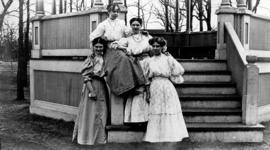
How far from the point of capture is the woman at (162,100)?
5.77m

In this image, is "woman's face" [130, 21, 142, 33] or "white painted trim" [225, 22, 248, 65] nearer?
"woman's face" [130, 21, 142, 33]

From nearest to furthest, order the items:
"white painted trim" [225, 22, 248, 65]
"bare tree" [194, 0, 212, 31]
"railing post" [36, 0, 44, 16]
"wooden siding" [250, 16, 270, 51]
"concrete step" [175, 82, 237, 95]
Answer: "white painted trim" [225, 22, 248, 65]
"concrete step" [175, 82, 237, 95]
"wooden siding" [250, 16, 270, 51]
"railing post" [36, 0, 44, 16]
"bare tree" [194, 0, 212, 31]

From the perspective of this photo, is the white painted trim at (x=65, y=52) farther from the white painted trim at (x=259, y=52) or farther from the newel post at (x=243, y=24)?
the white painted trim at (x=259, y=52)

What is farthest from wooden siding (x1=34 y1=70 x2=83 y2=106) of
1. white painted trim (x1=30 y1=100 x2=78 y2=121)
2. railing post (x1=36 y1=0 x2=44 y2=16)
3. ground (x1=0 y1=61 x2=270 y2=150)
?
railing post (x1=36 y1=0 x2=44 y2=16)

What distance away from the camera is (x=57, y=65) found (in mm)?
9641

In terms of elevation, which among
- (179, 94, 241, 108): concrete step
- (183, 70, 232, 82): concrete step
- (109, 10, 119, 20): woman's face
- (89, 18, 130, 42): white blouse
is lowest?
(179, 94, 241, 108): concrete step

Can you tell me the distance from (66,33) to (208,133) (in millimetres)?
4938

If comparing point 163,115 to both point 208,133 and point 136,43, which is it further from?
point 136,43

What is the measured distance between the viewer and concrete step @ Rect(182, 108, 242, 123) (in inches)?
275

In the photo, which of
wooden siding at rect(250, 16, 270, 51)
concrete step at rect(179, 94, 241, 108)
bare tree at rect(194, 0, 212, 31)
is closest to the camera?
concrete step at rect(179, 94, 241, 108)

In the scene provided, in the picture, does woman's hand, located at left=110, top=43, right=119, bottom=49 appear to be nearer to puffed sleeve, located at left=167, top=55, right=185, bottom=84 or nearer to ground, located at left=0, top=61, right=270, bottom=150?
puffed sleeve, located at left=167, top=55, right=185, bottom=84

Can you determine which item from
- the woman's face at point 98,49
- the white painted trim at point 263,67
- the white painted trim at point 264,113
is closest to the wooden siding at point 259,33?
the white painted trim at point 263,67

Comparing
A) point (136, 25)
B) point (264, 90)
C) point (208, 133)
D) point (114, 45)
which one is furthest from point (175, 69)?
point (264, 90)

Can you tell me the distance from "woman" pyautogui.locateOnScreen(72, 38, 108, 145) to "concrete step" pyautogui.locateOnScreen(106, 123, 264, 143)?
0.22 meters
